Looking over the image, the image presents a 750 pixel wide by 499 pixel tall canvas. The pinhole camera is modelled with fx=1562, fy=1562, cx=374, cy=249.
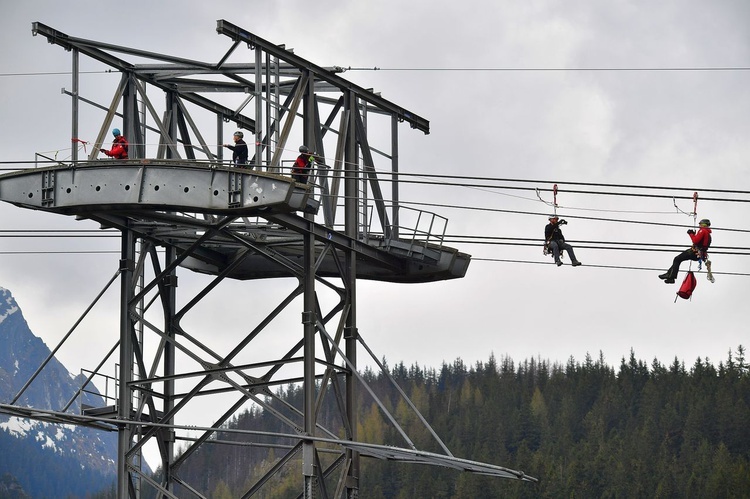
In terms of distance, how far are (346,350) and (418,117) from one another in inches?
342

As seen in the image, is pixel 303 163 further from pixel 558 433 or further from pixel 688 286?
pixel 558 433

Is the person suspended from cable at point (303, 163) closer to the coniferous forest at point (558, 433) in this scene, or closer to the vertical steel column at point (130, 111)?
the vertical steel column at point (130, 111)

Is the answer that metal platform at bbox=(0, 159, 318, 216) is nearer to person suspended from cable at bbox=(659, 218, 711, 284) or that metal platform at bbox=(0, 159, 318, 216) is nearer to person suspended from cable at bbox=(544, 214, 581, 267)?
person suspended from cable at bbox=(544, 214, 581, 267)

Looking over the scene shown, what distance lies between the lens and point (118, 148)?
41.4 meters

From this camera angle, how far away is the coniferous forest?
151 meters

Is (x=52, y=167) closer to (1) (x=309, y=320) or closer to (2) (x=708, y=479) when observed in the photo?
(1) (x=309, y=320)

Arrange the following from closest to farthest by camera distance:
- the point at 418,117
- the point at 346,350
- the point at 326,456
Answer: the point at 346,350
the point at 418,117
the point at 326,456

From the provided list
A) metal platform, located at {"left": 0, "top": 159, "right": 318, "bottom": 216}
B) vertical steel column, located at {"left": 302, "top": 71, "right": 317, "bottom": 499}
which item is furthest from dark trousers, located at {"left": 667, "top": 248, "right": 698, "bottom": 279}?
metal platform, located at {"left": 0, "top": 159, "right": 318, "bottom": 216}

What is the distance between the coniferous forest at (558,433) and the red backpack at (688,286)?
104551 millimetres

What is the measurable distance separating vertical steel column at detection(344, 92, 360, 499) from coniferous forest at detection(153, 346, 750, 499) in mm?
102627

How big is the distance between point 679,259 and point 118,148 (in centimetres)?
1566

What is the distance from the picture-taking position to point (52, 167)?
130ft

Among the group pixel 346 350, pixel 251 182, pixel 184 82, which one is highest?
pixel 184 82

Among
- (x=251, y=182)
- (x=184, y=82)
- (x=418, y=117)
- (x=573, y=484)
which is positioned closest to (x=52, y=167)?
(x=251, y=182)
